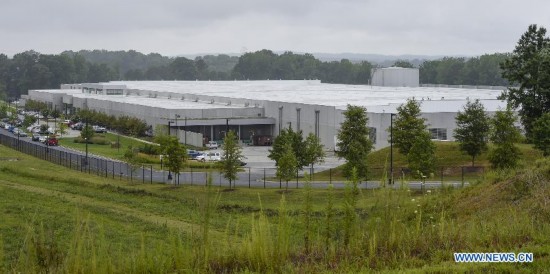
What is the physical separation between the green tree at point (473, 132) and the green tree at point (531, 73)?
401cm

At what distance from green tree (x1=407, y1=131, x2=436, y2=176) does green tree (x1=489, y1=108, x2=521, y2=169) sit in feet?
8.56

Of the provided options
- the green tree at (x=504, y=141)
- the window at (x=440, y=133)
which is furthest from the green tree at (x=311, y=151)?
the window at (x=440, y=133)

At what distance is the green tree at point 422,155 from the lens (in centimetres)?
3262

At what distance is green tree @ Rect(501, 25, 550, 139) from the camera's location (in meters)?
29.7

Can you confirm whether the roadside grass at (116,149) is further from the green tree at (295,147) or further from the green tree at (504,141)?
the green tree at (504,141)

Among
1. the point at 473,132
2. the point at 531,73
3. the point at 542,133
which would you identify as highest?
the point at 531,73

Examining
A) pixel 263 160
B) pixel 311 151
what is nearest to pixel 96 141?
pixel 263 160

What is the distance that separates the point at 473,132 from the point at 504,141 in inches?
137

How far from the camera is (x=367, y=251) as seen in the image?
25.2ft

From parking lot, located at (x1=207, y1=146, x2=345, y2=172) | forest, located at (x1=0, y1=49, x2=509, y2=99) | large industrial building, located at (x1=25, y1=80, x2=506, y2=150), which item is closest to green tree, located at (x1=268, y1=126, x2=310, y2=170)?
parking lot, located at (x1=207, y1=146, x2=345, y2=172)

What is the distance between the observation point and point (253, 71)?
156000mm

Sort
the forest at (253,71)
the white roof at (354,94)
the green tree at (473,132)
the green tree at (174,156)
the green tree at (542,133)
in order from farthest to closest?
the forest at (253,71), the white roof at (354,94), the green tree at (473,132), the green tree at (174,156), the green tree at (542,133)

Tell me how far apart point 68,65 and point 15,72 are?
948 cm

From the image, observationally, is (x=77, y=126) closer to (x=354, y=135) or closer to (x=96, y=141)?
(x=96, y=141)
